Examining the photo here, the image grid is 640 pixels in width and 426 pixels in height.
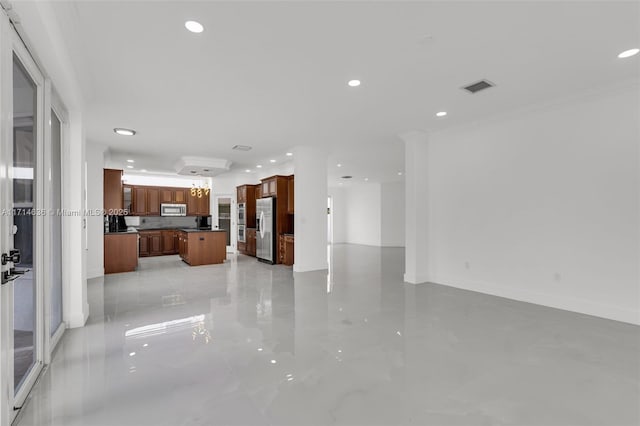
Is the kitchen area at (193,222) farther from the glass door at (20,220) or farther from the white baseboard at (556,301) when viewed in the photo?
the glass door at (20,220)

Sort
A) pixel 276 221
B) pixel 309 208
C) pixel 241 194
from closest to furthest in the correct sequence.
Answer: pixel 309 208
pixel 276 221
pixel 241 194

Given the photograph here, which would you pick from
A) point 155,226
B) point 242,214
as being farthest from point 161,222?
point 242,214

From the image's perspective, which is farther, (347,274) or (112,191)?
(112,191)

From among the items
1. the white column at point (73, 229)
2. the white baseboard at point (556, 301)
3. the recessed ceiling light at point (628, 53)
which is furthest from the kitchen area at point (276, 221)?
the recessed ceiling light at point (628, 53)

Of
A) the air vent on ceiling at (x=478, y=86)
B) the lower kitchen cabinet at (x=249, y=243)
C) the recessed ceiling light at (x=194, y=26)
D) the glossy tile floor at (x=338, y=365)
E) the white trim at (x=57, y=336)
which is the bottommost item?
the glossy tile floor at (x=338, y=365)

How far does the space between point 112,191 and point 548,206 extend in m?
8.22

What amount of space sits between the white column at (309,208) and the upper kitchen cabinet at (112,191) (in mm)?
4020

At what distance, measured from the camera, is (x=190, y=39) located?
2.64m

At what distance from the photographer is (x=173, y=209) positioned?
1026cm

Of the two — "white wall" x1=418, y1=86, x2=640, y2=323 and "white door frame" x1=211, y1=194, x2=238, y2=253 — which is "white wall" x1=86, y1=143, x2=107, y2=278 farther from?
"white wall" x1=418, y1=86, x2=640, y2=323

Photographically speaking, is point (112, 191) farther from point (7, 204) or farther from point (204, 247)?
point (7, 204)

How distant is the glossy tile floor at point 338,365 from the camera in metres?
1.92

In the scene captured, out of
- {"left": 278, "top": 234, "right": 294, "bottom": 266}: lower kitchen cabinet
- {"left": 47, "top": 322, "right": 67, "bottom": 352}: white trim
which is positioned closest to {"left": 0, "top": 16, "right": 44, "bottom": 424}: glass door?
{"left": 47, "top": 322, "right": 67, "bottom": 352}: white trim

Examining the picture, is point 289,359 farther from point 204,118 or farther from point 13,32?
point 204,118
